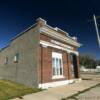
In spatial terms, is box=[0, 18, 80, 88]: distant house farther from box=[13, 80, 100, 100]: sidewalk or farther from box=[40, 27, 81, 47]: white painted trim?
box=[13, 80, 100, 100]: sidewalk

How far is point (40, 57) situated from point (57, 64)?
10.8ft

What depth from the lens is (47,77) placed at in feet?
44.9

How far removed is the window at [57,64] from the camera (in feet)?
50.1

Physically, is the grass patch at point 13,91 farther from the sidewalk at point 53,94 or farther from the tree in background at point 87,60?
the tree in background at point 87,60

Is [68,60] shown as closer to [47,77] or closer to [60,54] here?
[60,54]

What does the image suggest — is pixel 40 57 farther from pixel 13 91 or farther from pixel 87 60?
pixel 87 60

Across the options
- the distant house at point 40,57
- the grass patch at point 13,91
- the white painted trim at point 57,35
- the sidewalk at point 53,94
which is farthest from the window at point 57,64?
the grass patch at point 13,91

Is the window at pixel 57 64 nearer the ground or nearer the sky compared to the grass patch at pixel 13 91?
nearer the sky

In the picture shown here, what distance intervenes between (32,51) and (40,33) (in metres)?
2.03

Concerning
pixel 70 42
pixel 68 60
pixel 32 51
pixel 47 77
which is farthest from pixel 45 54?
pixel 70 42

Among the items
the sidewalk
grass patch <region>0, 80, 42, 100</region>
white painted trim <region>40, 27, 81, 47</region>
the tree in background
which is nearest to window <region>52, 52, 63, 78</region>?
white painted trim <region>40, 27, 81, 47</region>

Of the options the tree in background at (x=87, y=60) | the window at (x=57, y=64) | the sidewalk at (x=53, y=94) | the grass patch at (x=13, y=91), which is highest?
the tree in background at (x=87, y=60)

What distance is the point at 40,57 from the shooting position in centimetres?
1328

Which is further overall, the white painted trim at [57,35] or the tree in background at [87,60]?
the tree in background at [87,60]
